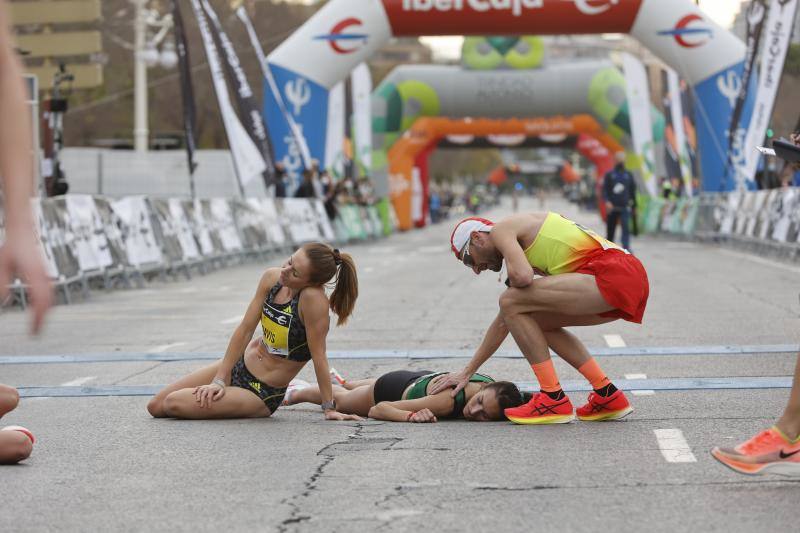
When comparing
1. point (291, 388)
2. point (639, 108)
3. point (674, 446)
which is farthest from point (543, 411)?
point (639, 108)

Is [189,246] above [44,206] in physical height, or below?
below

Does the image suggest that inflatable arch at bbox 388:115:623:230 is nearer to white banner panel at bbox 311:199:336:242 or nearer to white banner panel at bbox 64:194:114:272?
white banner panel at bbox 311:199:336:242

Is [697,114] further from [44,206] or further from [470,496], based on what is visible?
[470,496]

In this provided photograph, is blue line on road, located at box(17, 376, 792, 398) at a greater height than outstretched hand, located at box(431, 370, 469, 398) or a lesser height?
lesser

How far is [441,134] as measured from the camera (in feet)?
183

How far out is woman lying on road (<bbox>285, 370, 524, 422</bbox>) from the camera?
7516mm

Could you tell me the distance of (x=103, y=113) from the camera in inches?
2448

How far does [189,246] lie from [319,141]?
11313 mm

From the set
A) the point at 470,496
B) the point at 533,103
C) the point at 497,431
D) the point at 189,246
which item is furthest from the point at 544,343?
the point at 533,103

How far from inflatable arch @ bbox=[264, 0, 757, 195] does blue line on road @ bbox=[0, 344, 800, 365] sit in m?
20.1

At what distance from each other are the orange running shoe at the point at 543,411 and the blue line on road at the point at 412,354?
323cm

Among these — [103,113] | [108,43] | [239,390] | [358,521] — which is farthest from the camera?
[103,113]

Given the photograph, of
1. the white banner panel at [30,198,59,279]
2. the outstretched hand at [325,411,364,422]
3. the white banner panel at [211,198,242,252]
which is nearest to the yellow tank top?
the outstretched hand at [325,411,364,422]

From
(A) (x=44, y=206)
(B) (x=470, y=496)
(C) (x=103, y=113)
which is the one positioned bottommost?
(C) (x=103, y=113)
